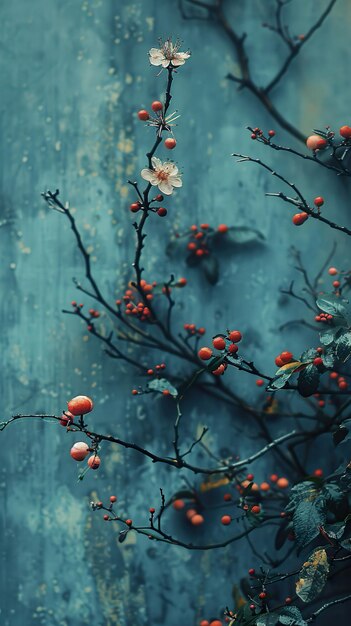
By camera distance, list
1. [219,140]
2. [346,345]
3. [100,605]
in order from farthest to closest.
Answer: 1. [219,140]
2. [100,605]
3. [346,345]

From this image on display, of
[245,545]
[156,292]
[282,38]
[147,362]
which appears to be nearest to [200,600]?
[245,545]

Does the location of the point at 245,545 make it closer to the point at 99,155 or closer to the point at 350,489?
the point at 350,489

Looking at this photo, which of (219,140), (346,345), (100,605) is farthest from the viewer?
(219,140)

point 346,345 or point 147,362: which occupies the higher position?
point 147,362

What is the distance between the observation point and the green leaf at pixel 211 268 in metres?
1.89

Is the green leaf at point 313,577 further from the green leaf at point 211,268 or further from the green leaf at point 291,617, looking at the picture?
the green leaf at point 211,268

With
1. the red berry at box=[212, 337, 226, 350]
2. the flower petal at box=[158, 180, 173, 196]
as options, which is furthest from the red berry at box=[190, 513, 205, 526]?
the flower petal at box=[158, 180, 173, 196]

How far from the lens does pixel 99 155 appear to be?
193 cm

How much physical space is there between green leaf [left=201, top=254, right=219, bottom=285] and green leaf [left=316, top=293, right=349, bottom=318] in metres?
0.49

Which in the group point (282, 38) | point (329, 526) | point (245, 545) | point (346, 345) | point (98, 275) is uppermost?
point (282, 38)

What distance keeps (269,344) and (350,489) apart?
56cm

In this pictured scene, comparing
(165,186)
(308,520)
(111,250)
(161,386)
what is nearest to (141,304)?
(111,250)

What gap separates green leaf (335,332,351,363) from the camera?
133 cm

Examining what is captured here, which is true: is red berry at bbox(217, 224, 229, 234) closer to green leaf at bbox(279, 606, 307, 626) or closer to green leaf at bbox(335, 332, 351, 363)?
green leaf at bbox(335, 332, 351, 363)
